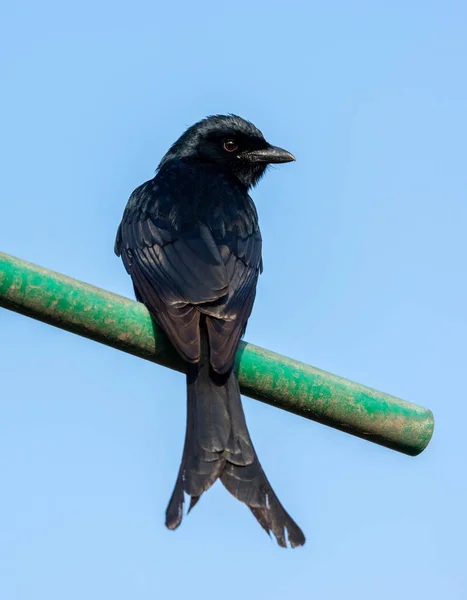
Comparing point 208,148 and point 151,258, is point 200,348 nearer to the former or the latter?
point 151,258

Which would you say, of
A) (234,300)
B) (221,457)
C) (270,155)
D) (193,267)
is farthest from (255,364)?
(270,155)

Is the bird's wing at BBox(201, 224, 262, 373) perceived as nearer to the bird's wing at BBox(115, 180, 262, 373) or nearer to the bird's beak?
the bird's wing at BBox(115, 180, 262, 373)

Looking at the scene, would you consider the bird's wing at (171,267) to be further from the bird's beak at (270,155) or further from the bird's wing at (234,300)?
the bird's beak at (270,155)

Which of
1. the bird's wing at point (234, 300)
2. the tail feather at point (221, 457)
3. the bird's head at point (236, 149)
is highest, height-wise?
the bird's head at point (236, 149)

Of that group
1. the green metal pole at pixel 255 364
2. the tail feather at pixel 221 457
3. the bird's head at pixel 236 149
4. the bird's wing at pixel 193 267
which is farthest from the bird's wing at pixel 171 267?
the bird's head at pixel 236 149

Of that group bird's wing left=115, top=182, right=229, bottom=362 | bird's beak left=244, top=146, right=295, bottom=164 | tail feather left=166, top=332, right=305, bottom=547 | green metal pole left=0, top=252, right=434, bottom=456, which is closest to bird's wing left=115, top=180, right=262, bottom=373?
bird's wing left=115, top=182, right=229, bottom=362
